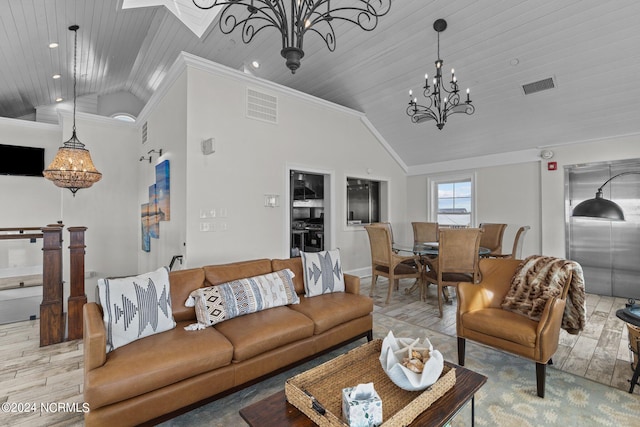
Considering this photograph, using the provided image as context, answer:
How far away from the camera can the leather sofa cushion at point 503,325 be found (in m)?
2.18

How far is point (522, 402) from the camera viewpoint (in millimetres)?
2057

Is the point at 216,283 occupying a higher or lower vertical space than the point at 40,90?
lower

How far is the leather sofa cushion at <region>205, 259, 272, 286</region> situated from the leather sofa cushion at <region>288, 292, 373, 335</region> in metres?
0.46

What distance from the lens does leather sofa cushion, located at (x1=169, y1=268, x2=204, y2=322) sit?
238cm

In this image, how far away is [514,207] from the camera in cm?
544

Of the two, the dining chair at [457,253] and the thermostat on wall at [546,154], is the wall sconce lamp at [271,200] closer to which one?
the dining chair at [457,253]

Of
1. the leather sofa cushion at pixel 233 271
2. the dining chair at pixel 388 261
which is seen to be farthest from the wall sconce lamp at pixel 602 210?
the leather sofa cushion at pixel 233 271

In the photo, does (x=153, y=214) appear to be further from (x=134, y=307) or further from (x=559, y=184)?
(x=559, y=184)

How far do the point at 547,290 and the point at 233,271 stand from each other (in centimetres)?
262

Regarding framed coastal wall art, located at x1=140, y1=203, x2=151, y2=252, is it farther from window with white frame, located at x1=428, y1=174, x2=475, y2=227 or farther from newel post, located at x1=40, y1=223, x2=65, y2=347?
window with white frame, located at x1=428, y1=174, x2=475, y2=227

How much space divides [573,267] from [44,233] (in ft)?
16.0

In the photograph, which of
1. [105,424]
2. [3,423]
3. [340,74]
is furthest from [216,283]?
[340,74]

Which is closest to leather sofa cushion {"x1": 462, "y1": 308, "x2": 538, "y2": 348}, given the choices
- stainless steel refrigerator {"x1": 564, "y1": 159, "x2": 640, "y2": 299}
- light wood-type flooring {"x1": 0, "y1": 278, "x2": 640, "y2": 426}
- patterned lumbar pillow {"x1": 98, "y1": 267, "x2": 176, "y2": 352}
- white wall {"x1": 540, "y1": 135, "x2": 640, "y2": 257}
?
light wood-type flooring {"x1": 0, "y1": 278, "x2": 640, "y2": 426}

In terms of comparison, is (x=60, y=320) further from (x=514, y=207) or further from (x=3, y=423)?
(x=514, y=207)
